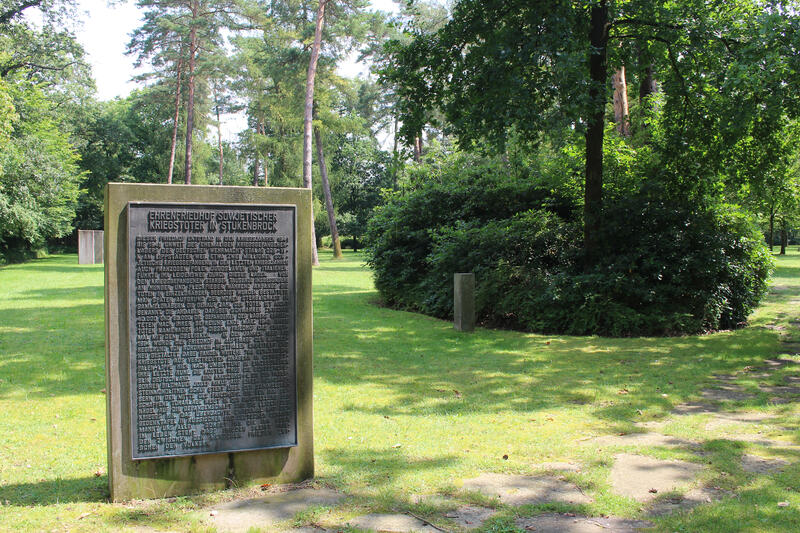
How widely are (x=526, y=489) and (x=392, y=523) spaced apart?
3.60ft

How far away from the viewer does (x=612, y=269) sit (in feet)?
41.7

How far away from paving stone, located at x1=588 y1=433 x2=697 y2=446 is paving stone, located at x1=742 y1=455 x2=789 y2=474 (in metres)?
0.52

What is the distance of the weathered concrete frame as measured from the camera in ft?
14.0

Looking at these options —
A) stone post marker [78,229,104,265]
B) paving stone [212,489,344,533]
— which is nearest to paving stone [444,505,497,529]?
paving stone [212,489,344,533]

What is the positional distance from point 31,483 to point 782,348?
34.9 feet

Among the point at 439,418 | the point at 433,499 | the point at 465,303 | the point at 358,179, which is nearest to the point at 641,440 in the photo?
the point at 439,418

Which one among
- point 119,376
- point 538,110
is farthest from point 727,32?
point 119,376

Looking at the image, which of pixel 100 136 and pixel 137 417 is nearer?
pixel 137 417

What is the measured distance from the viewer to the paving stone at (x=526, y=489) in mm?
4273

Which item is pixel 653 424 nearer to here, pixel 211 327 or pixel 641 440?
pixel 641 440

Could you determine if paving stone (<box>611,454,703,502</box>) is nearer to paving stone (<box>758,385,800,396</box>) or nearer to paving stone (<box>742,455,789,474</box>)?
paving stone (<box>742,455,789,474</box>)

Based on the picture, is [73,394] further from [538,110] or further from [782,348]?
[782,348]

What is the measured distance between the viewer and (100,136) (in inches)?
2354

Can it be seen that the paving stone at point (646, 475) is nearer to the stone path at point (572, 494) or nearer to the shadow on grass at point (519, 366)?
the stone path at point (572, 494)
